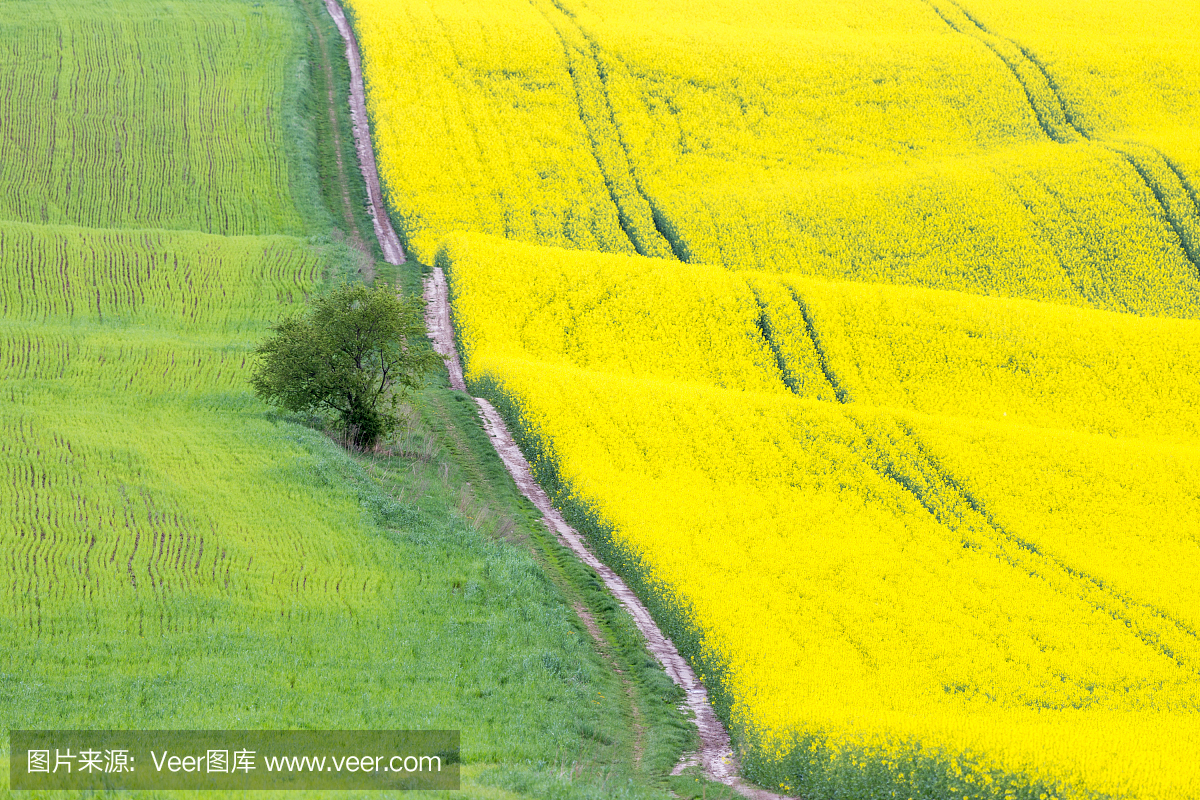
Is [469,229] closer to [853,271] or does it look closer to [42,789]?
[853,271]

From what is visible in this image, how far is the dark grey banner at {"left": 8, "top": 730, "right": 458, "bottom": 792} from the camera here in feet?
47.1

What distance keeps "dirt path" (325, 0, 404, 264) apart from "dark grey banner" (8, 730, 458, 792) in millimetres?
32164

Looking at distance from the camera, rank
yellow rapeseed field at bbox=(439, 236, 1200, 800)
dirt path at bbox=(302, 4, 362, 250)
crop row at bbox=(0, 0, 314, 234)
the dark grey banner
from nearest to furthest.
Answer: the dark grey banner, yellow rapeseed field at bbox=(439, 236, 1200, 800), crop row at bbox=(0, 0, 314, 234), dirt path at bbox=(302, 4, 362, 250)

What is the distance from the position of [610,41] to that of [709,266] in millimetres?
24842

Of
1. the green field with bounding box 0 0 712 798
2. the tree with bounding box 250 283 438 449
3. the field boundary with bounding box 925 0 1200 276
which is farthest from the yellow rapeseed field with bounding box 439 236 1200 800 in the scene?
the field boundary with bounding box 925 0 1200 276

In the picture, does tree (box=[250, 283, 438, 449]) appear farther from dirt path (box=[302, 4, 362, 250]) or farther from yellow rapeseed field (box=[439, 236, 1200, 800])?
dirt path (box=[302, 4, 362, 250])

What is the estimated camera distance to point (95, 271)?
42188 millimetres

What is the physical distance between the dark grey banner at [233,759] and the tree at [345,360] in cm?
1514

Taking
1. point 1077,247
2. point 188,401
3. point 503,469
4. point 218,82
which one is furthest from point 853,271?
point 218,82

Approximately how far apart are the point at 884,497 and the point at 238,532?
688 inches

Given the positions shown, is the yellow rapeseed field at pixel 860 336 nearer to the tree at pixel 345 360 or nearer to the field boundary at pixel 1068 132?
the field boundary at pixel 1068 132

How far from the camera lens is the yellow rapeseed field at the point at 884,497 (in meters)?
19.5

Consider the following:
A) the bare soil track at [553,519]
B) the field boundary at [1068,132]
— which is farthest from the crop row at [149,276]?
the field boundary at [1068,132]

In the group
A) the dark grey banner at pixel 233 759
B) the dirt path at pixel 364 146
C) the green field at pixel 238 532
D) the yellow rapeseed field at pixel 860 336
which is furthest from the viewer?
the dirt path at pixel 364 146
